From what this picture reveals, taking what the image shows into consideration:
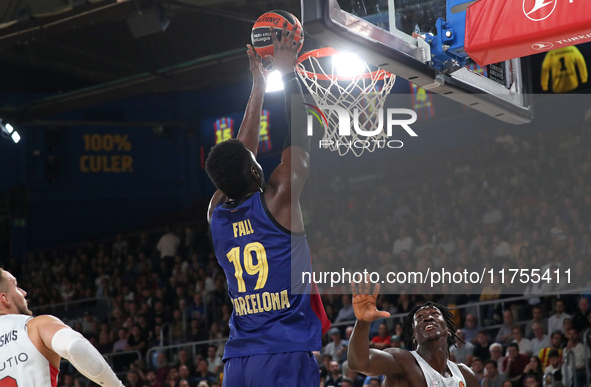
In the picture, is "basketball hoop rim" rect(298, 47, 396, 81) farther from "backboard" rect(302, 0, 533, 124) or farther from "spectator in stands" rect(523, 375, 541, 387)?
"spectator in stands" rect(523, 375, 541, 387)

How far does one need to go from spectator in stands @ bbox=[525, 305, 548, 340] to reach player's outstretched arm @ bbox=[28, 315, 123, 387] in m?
6.67

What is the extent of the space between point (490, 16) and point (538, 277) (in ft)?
17.9

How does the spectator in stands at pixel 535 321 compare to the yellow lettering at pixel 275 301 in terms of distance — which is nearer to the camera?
the yellow lettering at pixel 275 301

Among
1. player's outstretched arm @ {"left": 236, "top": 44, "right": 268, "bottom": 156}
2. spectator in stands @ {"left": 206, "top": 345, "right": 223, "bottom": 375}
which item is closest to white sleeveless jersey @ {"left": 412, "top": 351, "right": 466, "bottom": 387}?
player's outstretched arm @ {"left": 236, "top": 44, "right": 268, "bottom": 156}

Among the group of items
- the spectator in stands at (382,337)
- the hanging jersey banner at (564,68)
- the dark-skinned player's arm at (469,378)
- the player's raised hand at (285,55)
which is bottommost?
the dark-skinned player's arm at (469,378)

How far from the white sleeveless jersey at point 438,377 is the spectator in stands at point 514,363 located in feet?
14.0

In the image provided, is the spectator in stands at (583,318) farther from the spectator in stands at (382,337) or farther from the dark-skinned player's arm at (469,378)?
the dark-skinned player's arm at (469,378)

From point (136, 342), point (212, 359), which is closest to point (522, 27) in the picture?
point (212, 359)

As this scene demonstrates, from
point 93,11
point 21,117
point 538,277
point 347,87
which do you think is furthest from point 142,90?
point 347,87

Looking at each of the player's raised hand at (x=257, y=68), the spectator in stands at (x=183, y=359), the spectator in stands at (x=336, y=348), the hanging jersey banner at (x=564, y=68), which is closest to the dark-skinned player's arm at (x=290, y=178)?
the player's raised hand at (x=257, y=68)

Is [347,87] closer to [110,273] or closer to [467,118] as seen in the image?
[467,118]

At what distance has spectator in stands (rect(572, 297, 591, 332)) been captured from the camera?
9.05m

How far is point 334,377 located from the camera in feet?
32.5

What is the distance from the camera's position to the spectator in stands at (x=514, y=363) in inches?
350
